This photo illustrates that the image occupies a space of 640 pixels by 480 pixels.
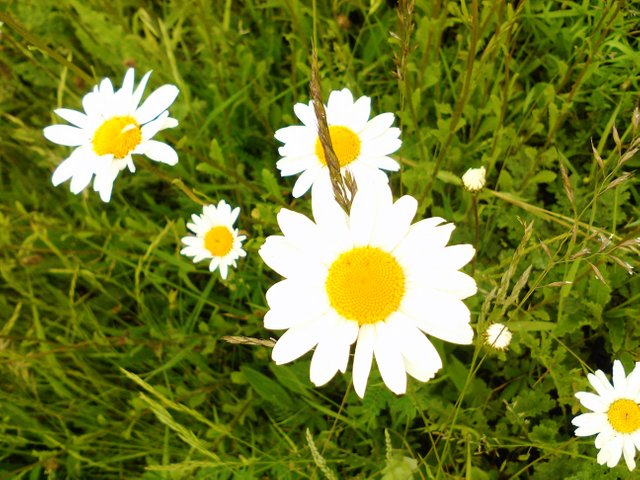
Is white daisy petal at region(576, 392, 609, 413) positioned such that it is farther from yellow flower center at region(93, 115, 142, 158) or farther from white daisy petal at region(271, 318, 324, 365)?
yellow flower center at region(93, 115, 142, 158)

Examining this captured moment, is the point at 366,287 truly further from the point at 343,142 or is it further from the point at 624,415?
the point at 624,415

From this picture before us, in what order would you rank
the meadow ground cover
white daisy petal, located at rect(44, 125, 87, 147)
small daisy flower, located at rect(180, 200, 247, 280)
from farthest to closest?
1. small daisy flower, located at rect(180, 200, 247, 280)
2. white daisy petal, located at rect(44, 125, 87, 147)
3. the meadow ground cover

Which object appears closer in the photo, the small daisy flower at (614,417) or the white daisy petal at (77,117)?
the small daisy flower at (614,417)

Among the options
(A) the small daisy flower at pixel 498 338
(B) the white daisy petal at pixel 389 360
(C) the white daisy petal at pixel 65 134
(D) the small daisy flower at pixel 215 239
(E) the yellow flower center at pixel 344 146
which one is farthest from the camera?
(D) the small daisy flower at pixel 215 239

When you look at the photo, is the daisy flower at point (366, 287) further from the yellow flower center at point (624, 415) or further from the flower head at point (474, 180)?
the yellow flower center at point (624, 415)

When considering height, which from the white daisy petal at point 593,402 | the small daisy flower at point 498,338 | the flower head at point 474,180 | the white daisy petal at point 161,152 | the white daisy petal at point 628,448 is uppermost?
the white daisy petal at point 161,152

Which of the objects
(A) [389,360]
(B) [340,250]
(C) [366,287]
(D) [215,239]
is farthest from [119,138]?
(A) [389,360]

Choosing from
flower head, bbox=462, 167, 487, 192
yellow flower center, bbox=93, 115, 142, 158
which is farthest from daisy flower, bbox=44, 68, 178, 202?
flower head, bbox=462, 167, 487, 192

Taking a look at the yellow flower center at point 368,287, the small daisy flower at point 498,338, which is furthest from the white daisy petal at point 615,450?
the yellow flower center at point 368,287
